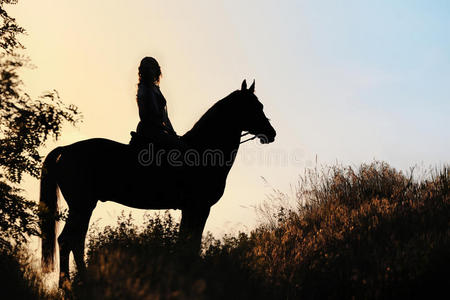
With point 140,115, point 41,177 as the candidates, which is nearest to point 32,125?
point 41,177

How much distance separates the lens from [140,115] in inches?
316

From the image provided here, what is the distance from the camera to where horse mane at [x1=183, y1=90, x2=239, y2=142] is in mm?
8133

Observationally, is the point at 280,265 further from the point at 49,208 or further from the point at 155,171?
the point at 49,208

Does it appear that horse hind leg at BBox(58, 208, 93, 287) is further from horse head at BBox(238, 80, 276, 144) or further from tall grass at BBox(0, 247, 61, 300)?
horse head at BBox(238, 80, 276, 144)

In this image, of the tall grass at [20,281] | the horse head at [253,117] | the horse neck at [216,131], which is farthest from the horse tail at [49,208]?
the horse head at [253,117]

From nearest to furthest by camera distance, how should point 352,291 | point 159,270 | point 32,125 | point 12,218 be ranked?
point 159,270 → point 352,291 → point 32,125 → point 12,218

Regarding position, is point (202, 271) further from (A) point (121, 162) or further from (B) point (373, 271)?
(A) point (121, 162)

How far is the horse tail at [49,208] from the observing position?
319 inches

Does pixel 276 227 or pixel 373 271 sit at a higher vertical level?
pixel 276 227

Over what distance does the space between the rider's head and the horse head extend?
58.1 inches

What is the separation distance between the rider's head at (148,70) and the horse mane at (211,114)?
1028mm

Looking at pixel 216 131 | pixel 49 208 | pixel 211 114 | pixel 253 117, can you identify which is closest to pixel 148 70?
pixel 211 114

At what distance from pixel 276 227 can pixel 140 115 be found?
524 cm

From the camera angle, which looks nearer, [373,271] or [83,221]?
[373,271]
